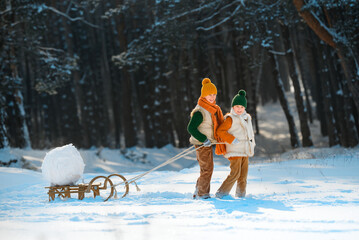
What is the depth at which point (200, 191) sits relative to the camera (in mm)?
6883

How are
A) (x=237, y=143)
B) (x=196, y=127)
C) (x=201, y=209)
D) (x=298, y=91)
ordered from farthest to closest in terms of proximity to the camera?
(x=298, y=91) → (x=196, y=127) → (x=237, y=143) → (x=201, y=209)

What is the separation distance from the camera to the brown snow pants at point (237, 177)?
22.3ft

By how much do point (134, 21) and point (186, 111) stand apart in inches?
347

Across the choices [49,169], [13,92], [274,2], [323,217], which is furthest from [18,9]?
[323,217]

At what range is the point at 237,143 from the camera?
679 cm

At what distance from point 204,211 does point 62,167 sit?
285cm

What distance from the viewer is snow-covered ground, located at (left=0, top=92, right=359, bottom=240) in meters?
4.44

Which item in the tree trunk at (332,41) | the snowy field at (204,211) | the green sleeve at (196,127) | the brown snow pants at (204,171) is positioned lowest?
the snowy field at (204,211)

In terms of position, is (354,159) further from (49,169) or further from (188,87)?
(188,87)

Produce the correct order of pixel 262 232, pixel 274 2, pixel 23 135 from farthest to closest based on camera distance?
pixel 23 135, pixel 274 2, pixel 262 232

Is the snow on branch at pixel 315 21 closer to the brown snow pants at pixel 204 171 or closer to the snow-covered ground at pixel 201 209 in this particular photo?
the snow-covered ground at pixel 201 209

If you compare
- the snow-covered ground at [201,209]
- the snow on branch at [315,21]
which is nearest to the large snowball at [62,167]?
the snow-covered ground at [201,209]

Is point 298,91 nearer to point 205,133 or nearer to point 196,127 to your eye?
point 205,133

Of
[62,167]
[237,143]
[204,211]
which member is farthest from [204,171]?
[62,167]
